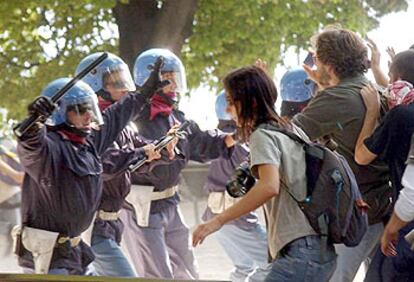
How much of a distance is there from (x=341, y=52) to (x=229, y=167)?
2.60 m

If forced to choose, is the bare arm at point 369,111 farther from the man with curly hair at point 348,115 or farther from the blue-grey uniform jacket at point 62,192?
the blue-grey uniform jacket at point 62,192

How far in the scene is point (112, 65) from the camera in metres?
6.93

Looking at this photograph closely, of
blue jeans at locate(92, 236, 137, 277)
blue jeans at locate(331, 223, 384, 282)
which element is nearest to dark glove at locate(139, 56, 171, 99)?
blue jeans at locate(92, 236, 137, 277)

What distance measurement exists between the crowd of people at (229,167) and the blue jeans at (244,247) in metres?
0.01

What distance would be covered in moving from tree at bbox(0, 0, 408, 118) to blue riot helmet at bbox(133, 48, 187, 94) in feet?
20.6

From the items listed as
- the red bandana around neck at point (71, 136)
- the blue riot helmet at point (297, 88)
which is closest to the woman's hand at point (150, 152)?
the red bandana around neck at point (71, 136)

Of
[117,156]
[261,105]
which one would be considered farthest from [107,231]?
[261,105]

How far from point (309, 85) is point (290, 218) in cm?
289

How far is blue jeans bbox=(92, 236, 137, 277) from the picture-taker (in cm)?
638

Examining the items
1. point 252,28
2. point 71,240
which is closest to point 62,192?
point 71,240

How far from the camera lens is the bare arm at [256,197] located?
431cm

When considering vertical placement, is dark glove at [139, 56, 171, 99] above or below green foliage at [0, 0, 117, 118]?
above

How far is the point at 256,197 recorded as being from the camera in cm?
430

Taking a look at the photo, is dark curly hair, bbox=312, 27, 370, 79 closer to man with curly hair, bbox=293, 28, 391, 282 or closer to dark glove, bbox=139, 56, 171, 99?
man with curly hair, bbox=293, 28, 391, 282
